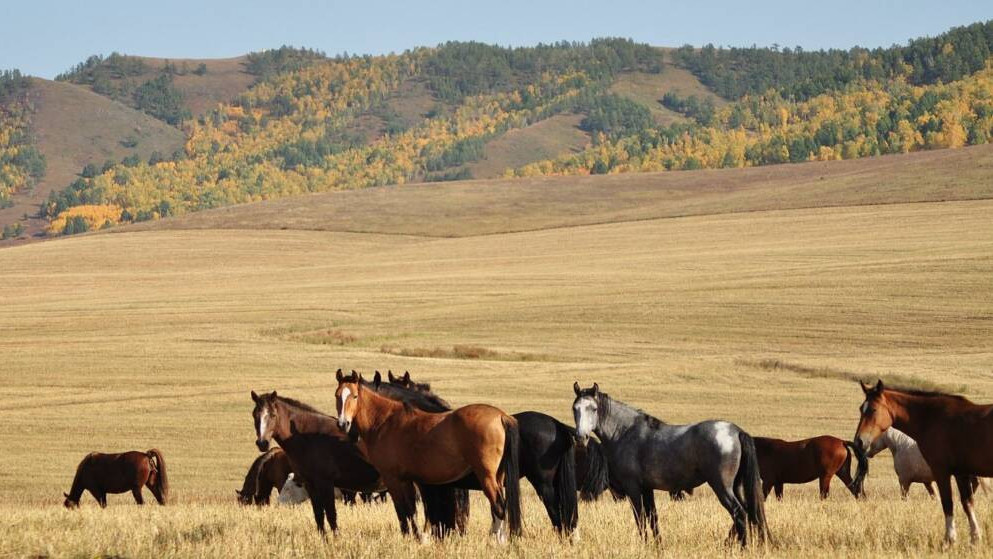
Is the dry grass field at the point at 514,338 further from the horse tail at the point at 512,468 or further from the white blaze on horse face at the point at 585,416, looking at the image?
the white blaze on horse face at the point at 585,416

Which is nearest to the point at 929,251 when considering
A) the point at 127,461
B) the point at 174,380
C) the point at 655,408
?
the point at 655,408

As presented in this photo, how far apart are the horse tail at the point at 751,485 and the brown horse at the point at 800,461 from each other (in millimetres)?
6361

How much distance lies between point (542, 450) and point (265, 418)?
307 cm

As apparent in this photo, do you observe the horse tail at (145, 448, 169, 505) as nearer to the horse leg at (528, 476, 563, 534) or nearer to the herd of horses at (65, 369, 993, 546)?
the herd of horses at (65, 369, 993, 546)

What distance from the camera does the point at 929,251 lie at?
59938 mm

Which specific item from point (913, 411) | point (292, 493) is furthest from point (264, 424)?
point (913, 411)

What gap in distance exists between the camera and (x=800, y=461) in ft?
59.7

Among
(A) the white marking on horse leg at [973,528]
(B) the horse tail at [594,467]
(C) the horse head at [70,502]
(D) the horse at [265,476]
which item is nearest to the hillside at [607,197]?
(D) the horse at [265,476]

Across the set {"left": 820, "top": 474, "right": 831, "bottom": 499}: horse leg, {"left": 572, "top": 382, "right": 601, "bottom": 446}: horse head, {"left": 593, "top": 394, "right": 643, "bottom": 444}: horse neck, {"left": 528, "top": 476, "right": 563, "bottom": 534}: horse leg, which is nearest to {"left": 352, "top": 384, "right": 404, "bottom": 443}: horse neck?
{"left": 528, "top": 476, "right": 563, "bottom": 534}: horse leg

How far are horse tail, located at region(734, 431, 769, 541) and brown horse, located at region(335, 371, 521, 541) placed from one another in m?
2.19

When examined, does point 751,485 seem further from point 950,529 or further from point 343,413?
point 343,413

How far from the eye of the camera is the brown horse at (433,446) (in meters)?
12.1

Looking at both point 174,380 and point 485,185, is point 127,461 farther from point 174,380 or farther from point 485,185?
point 485,185

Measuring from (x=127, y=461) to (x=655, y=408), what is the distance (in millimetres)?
16615
